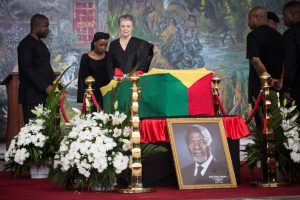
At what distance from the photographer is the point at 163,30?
1828 centimetres

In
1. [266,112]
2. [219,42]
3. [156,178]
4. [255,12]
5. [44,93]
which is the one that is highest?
[219,42]

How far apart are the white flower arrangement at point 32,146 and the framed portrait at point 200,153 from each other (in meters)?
2.12

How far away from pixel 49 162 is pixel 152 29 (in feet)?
27.7

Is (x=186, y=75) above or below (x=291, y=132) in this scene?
above

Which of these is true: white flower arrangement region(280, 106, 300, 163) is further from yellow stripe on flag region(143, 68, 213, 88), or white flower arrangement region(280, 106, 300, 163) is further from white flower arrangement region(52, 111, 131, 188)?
white flower arrangement region(52, 111, 131, 188)

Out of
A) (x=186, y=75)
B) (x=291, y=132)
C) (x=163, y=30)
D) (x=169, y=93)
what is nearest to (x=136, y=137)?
(x=169, y=93)

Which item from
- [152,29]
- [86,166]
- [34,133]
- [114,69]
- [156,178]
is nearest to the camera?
[86,166]

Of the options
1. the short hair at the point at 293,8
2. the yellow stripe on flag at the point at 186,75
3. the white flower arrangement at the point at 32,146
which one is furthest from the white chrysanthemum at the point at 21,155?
the short hair at the point at 293,8

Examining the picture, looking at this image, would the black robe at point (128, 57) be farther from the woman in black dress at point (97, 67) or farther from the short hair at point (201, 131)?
the short hair at point (201, 131)

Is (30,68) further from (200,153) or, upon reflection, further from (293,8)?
(293,8)

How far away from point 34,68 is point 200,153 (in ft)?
11.6

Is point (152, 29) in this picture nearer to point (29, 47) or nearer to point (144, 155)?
point (29, 47)

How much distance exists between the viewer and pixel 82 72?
37.3ft

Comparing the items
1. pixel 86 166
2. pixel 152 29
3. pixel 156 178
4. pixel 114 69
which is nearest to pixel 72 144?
pixel 86 166
